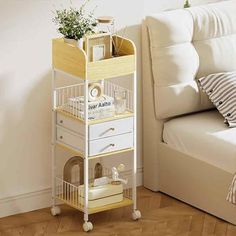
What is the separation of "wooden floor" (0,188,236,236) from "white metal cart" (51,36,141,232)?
0.24ft

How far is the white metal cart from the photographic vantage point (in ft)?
12.6

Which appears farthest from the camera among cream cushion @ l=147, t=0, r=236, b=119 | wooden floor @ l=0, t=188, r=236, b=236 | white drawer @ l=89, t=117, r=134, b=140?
cream cushion @ l=147, t=0, r=236, b=119

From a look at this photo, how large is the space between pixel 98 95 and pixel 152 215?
760 mm

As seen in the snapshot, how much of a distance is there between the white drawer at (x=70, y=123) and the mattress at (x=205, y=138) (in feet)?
2.10

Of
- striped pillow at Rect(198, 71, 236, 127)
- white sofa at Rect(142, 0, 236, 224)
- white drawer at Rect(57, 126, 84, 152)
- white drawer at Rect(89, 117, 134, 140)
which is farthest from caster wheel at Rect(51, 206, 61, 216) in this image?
striped pillow at Rect(198, 71, 236, 127)

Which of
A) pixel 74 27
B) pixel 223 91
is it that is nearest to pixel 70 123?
pixel 74 27

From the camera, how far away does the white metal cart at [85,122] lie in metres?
3.83

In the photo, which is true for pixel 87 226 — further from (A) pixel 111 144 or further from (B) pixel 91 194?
(A) pixel 111 144

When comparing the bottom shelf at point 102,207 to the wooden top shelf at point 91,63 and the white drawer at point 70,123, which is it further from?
the wooden top shelf at point 91,63

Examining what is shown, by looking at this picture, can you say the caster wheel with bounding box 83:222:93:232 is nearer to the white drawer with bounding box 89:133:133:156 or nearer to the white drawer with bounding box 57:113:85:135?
the white drawer with bounding box 89:133:133:156

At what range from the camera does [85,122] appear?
12.6ft

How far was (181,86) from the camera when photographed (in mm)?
4336

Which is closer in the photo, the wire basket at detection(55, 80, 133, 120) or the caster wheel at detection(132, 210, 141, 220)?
the wire basket at detection(55, 80, 133, 120)

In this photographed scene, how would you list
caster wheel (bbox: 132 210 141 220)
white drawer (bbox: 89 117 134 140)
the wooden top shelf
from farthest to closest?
1. caster wheel (bbox: 132 210 141 220)
2. white drawer (bbox: 89 117 134 140)
3. the wooden top shelf
